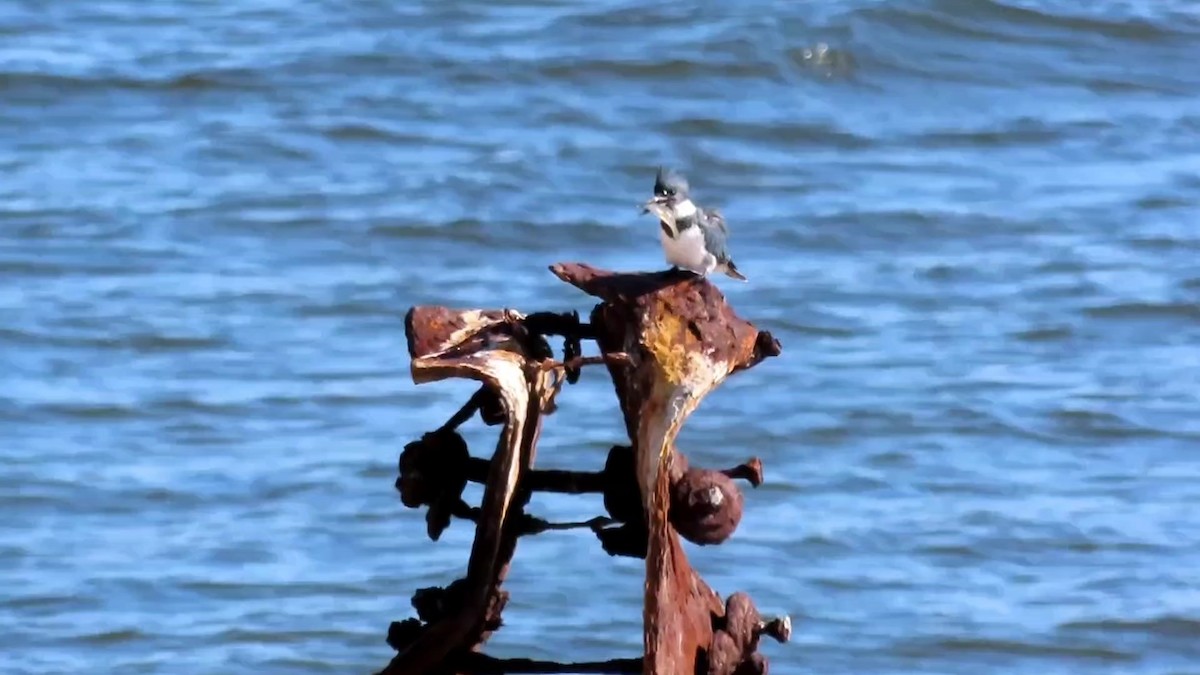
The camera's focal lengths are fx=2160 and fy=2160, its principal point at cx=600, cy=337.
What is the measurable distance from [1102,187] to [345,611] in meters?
4.46

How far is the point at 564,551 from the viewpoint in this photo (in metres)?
5.19

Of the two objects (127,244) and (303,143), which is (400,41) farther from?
(127,244)

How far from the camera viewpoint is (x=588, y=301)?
7.47 metres

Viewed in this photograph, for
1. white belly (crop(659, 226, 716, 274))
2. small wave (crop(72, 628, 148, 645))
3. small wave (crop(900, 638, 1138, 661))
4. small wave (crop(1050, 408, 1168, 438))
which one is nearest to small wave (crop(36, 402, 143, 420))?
small wave (crop(72, 628, 148, 645))

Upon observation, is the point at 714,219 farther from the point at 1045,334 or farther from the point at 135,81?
the point at 135,81

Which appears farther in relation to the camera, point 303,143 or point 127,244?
point 303,143

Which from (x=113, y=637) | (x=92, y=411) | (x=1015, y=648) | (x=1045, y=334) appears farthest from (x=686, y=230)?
(x=1045, y=334)

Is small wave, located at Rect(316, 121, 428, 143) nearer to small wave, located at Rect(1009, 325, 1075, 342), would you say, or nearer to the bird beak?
small wave, located at Rect(1009, 325, 1075, 342)

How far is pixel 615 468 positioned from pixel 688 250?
4.05 ft

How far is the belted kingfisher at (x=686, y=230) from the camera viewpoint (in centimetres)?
293

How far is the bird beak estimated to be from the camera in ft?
10.0

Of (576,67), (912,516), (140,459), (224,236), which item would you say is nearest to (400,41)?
(576,67)

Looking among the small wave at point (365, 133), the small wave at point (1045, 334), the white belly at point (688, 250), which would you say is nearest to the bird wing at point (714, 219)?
the white belly at point (688, 250)

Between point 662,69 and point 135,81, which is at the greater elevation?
point 135,81
